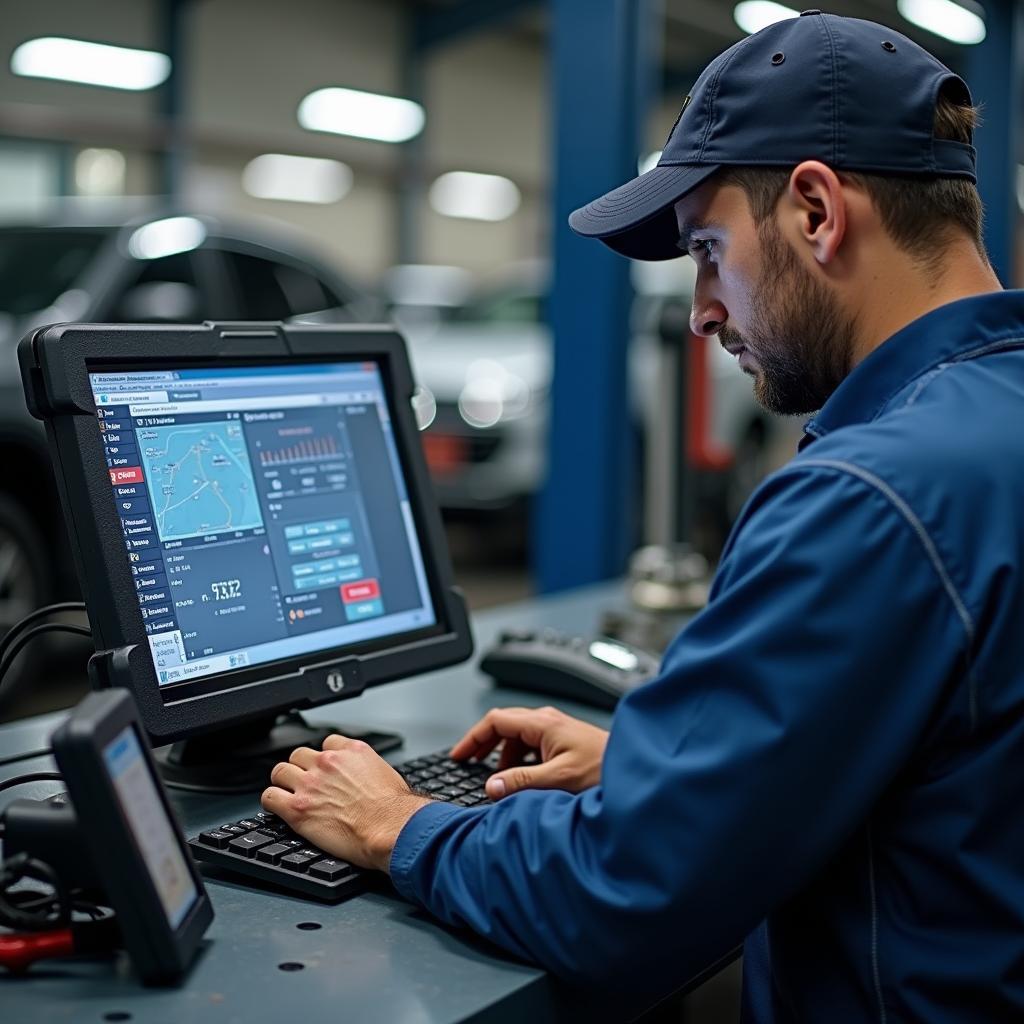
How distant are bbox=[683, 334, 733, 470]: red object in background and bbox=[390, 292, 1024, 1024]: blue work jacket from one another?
1537 millimetres

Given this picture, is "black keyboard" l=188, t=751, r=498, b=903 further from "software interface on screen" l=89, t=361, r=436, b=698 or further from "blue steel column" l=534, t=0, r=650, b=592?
"blue steel column" l=534, t=0, r=650, b=592

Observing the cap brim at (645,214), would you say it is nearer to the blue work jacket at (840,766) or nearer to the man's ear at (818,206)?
the man's ear at (818,206)

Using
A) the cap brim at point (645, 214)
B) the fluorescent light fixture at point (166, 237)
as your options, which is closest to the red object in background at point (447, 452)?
the fluorescent light fixture at point (166, 237)

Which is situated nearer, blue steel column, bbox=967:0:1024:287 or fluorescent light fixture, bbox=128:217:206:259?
fluorescent light fixture, bbox=128:217:206:259

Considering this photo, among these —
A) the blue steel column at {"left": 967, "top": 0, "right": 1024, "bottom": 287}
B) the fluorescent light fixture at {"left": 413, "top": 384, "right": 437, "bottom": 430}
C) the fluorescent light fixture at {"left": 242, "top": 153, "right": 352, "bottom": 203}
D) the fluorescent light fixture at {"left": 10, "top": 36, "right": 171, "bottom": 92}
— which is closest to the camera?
the blue steel column at {"left": 967, "top": 0, "right": 1024, "bottom": 287}

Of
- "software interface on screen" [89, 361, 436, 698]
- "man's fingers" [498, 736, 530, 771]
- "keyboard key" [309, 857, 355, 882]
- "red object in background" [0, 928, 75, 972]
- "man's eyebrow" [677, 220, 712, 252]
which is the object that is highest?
"man's eyebrow" [677, 220, 712, 252]

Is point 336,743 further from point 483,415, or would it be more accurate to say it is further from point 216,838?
point 483,415

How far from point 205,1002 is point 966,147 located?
2.87 ft

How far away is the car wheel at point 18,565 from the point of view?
12.2 feet

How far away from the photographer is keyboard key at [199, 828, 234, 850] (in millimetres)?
1126

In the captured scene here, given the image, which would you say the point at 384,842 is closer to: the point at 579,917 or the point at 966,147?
the point at 579,917

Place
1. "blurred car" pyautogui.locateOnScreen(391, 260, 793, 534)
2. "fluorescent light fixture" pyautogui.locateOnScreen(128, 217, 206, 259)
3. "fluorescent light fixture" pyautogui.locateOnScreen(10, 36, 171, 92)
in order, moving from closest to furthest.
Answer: "fluorescent light fixture" pyautogui.locateOnScreen(128, 217, 206, 259), "blurred car" pyautogui.locateOnScreen(391, 260, 793, 534), "fluorescent light fixture" pyautogui.locateOnScreen(10, 36, 171, 92)

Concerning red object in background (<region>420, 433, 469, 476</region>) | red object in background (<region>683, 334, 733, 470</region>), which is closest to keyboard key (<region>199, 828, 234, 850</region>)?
red object in background (<region>683, 334, 733, 470</region>)

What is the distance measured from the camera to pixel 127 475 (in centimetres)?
124
